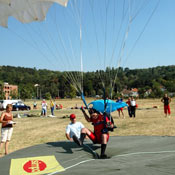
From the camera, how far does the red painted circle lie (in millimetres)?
3575

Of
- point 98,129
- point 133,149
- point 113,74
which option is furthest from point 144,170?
point 113,74

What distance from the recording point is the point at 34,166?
12.3 feet

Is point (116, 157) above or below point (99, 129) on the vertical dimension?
below

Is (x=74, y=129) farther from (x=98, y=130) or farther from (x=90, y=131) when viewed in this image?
(x=98, y=130)

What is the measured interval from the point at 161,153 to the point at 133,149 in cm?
59

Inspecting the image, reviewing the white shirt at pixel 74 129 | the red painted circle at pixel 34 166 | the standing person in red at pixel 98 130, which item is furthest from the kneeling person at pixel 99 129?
the red painted circle at pixel 34 166

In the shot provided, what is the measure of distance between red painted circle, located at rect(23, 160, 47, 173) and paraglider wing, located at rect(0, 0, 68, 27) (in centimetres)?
366

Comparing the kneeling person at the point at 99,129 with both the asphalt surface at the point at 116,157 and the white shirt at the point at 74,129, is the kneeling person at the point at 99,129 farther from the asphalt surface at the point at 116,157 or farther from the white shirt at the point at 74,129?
the white shirt at the point at 74,129

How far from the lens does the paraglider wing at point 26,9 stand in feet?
18.0

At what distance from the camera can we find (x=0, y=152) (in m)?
5.36

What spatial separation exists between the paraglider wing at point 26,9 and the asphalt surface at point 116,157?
3.41 meters

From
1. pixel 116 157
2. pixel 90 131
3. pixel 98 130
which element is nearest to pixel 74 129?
pixel 90 131

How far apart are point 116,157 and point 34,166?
1409 millimetres

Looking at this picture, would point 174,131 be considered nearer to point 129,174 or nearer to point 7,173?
point 129,174
